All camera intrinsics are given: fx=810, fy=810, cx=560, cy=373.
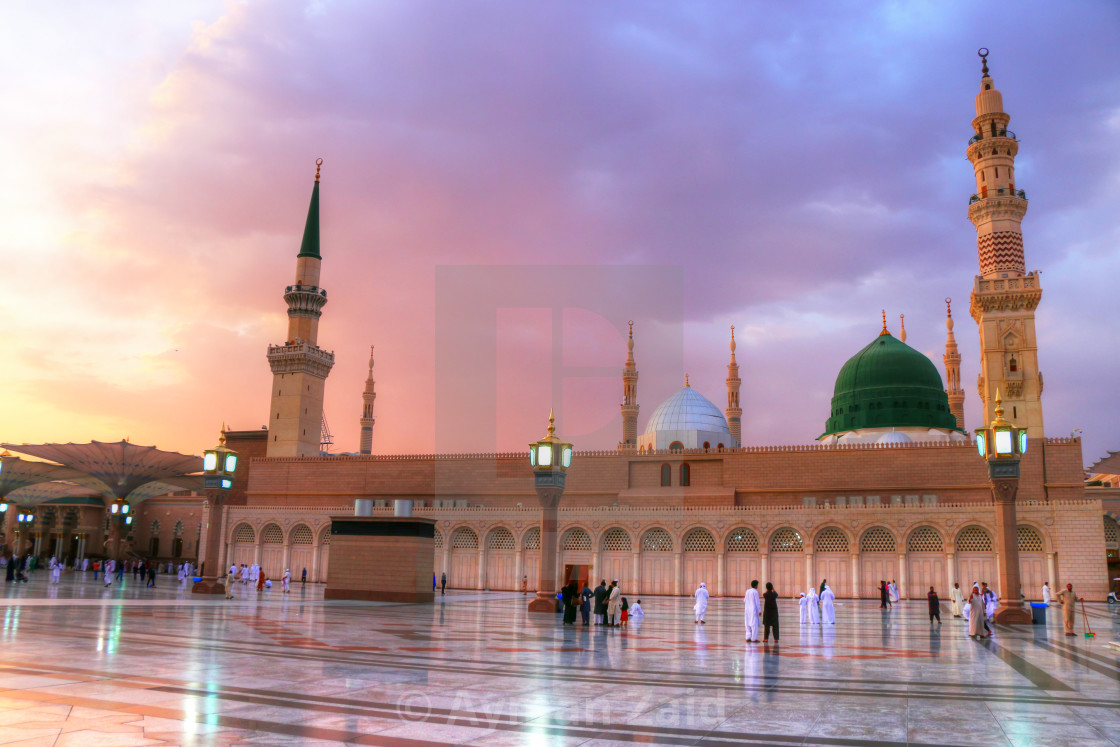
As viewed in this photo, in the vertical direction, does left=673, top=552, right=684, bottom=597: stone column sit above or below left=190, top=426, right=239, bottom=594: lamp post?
below

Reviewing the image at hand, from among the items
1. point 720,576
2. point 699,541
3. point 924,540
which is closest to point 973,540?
point 924,540

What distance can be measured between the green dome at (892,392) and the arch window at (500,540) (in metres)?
22.4

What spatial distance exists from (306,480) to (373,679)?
40692 millimetres

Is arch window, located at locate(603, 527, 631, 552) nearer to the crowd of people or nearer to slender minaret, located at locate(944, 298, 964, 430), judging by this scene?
the crowd of people

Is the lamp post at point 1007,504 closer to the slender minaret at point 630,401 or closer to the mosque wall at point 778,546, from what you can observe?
the mosque wall at point 778,546

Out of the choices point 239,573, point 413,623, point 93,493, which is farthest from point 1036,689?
point 93,493

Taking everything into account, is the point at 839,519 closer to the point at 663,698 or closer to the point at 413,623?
the point at 413,623

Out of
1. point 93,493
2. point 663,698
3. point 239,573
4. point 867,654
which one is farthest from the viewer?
point 93,493

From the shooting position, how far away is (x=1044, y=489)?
33.8 metres

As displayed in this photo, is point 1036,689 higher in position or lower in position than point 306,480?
lower

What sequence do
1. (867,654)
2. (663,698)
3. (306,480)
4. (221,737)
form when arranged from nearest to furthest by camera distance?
(221,737) → (663,698) → (867,654) → (306,480)

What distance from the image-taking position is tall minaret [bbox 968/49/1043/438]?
3700cm

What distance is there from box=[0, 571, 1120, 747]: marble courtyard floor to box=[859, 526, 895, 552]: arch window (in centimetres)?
1632

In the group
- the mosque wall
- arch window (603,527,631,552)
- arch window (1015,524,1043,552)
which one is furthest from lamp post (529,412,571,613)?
arch window (1015,524,1043,552)
